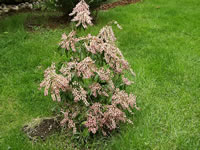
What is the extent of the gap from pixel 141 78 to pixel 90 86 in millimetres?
1741

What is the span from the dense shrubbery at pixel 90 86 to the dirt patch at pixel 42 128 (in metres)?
0.20

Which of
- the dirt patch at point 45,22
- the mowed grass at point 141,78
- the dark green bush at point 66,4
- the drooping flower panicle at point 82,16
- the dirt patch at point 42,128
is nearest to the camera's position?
the drooping flower panicle at point 82,16

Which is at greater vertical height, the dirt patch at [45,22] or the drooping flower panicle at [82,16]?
the drooping flower panicle at [82,16]

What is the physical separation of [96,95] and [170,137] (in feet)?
3.54

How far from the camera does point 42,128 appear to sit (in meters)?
3.47

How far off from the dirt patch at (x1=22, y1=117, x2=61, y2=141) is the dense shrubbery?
20 cm

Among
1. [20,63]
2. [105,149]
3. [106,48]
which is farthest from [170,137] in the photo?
[20,63]

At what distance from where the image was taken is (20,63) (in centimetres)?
539

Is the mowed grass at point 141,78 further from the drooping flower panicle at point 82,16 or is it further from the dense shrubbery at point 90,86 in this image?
the drooping flower panicle at point 82,16

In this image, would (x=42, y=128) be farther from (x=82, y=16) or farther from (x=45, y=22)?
(x=45, y=22)

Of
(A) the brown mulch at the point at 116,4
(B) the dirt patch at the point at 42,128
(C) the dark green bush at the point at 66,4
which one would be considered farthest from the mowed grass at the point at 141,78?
(A) the brown mulch at the point at 116,4

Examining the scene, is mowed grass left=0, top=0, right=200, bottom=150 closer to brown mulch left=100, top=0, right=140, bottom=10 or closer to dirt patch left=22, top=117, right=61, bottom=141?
dirt patch left=22, top=117, right=61, bottom=141

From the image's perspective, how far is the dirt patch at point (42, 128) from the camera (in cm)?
343

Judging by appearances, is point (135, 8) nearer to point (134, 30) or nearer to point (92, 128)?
point (134, 30)
